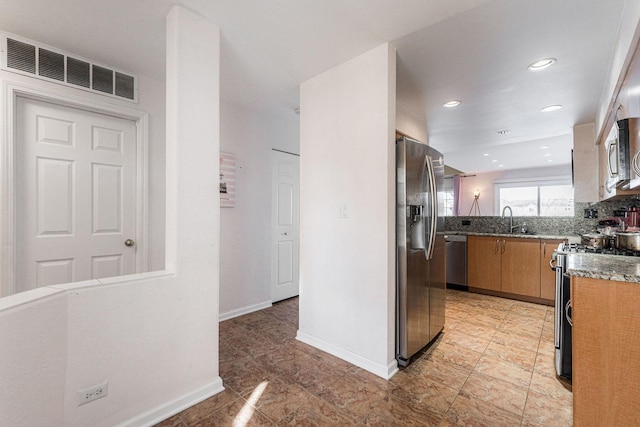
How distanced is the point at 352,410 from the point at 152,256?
2.15 metres

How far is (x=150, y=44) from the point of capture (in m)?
2.12

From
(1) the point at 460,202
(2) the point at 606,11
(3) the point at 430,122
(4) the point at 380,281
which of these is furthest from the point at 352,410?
(1) the point at 460,202

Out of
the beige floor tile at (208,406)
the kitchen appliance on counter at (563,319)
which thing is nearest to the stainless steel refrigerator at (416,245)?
the kitchen appliance on counter at (563,319)

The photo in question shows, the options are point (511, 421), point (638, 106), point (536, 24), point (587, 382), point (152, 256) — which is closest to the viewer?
point (587, 382)

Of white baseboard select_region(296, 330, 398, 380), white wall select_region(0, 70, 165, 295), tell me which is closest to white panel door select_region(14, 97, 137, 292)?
white wall select_region(0, 70, 165, 295)

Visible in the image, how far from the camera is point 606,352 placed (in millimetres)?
1283

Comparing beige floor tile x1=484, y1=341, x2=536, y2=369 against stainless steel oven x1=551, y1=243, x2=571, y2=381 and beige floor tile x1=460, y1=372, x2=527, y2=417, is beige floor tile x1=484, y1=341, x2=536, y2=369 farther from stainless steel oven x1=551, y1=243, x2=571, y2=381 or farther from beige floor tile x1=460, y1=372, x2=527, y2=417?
beige floor tile x1=460, y1=372, x2=527, y2=417

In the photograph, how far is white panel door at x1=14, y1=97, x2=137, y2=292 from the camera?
209 centimetres

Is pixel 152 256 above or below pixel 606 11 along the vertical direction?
below

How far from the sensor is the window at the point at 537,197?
821 cm

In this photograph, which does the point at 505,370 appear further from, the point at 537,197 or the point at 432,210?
the point at 537,197

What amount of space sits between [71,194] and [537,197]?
10677 mm

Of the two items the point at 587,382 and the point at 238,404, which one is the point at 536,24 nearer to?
the point at 587,382

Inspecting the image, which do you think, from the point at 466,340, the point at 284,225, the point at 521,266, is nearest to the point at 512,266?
the point at 521,266
